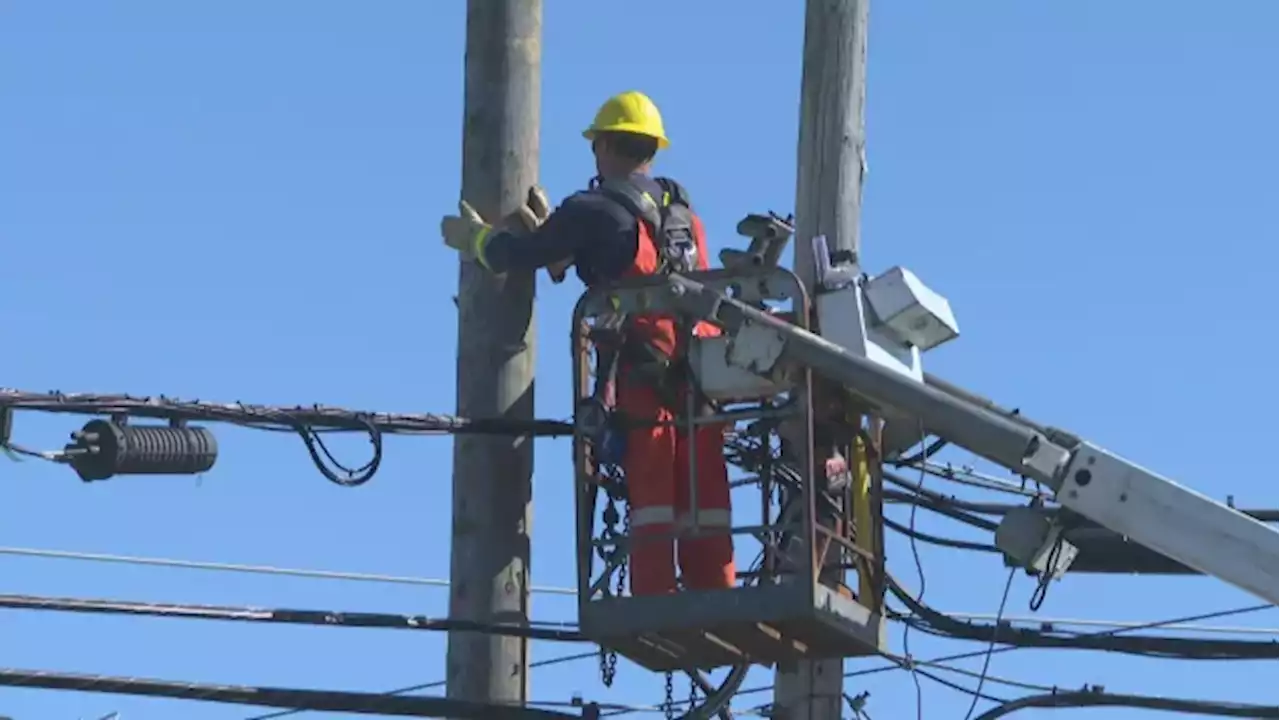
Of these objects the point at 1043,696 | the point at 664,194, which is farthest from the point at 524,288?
the point at 1043,696

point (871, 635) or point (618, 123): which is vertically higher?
point (618, 123)

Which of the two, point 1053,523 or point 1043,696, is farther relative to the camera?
point 1043,696

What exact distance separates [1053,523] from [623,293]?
6.37 ft

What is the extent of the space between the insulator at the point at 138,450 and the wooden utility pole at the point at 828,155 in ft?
8.73

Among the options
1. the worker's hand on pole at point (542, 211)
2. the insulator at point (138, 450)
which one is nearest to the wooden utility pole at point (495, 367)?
the worker's hand on pole at point (542, 211)

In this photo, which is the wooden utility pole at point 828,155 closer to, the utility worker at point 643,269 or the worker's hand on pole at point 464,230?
the utility worker at point 643,269

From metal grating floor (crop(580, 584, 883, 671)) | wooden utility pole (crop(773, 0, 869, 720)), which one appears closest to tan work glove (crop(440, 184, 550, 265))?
wooden utility pole (crop(773, 0, 869, 720))

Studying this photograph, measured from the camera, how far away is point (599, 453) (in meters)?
13.8

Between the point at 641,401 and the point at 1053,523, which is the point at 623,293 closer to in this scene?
the point at 641,401

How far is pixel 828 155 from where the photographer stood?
1470 cm

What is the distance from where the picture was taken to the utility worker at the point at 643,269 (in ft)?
45.0

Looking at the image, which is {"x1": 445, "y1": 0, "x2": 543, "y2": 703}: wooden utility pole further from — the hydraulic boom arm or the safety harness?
the hydraulic boom arm

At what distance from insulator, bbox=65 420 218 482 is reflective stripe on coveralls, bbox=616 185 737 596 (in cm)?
168

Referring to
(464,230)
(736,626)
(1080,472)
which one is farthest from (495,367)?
(1080,472)
